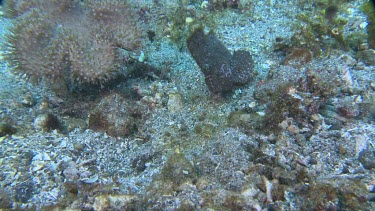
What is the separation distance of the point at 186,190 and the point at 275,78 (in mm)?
2303

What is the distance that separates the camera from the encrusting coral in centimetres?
372

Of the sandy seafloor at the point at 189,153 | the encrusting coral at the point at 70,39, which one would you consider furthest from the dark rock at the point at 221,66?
the encrusting coral at the point at 70,39

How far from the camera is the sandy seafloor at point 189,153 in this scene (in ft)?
8.23

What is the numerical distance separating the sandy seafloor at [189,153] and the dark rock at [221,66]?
25cm

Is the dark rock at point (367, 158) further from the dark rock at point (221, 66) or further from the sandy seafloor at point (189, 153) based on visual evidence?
the dark rock at point (221, 66)

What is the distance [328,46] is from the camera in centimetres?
496

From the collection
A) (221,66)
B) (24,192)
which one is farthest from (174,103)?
(24,192)

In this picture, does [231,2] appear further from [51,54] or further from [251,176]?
[251,176]

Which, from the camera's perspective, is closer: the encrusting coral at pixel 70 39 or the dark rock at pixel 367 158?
the dark rock at pixel 367 158

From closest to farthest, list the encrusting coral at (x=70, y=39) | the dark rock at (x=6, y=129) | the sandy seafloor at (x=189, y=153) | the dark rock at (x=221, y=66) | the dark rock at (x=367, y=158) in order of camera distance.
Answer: the sandy seafloor at (x=189, y=153)
the dark rock at (x=367, y=158)
the dark rock at (x=6, y=129)
the encrusting coral at (x=70, y=39)
the dark rock at (x=221, y=66)

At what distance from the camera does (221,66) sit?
4.09m

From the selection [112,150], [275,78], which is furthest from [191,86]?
[112,150]

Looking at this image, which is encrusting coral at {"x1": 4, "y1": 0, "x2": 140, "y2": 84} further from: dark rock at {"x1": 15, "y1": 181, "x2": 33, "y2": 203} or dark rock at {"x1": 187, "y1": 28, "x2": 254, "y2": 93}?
dark rock at {"x1": 15, "y1": 181, "x2": 33, "y2": 203}

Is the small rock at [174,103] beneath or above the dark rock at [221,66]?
beneath
